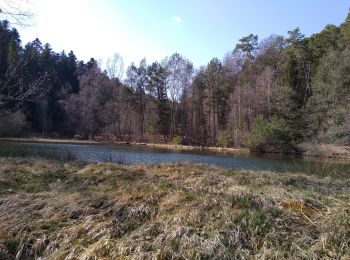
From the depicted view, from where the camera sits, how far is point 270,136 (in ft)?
142

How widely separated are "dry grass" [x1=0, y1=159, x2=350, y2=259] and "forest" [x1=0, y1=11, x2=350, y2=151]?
36.4m

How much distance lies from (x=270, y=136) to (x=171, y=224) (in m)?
39.9

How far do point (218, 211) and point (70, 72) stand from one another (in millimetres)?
78098

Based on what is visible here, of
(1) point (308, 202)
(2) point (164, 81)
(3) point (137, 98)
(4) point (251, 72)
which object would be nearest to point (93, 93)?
(3) point (137, 98)

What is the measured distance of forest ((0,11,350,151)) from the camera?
43.6 meters

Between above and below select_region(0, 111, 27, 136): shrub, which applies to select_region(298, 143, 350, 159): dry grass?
below

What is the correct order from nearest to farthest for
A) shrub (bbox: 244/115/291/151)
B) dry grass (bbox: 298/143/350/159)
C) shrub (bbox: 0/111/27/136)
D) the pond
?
the pond < dry grass (bbox: 298/143/350/159) < shrub (bbox: 244/115/291/151) < shrub (bbox: 0/111/27/136)

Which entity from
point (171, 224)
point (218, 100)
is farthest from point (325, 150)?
point (171, 224)

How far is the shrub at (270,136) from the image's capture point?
42.9 metres

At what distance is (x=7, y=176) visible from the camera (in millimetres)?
7695

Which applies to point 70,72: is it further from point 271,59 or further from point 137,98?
point 271,59

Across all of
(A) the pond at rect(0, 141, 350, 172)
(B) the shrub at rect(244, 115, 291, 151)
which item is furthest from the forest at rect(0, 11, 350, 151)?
(A) the pond at rect(0, 141, 350, 172)

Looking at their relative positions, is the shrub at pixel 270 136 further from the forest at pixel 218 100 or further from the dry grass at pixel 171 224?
the dry grass at pixel 171 224

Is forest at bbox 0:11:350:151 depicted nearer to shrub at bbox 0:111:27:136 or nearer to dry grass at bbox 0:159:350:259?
shrub at bbox 0:111:27:136
